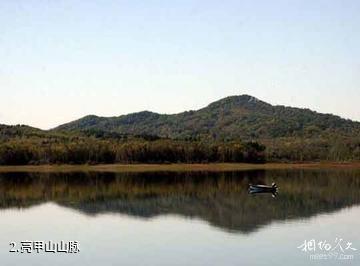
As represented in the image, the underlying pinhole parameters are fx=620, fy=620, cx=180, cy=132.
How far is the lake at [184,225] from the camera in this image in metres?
29.6

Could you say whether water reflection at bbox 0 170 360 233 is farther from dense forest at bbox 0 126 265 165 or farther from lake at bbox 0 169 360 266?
dense forest at bbox 0 126 265 165

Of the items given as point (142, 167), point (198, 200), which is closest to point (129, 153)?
point (142, 167)

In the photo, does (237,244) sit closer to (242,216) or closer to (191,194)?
(242,216)

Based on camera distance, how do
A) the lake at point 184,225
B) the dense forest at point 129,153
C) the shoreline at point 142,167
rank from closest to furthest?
the lake at point 184,225 → the shoreline at point 142,167 → the dense forest at point 129,153

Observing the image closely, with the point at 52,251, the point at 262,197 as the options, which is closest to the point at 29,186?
the point at 262,197

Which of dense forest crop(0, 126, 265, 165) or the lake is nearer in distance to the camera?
the lake

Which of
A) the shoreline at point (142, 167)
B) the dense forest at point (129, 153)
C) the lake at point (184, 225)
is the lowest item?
the lake at point (184, 225)

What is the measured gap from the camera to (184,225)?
40344 millimetres

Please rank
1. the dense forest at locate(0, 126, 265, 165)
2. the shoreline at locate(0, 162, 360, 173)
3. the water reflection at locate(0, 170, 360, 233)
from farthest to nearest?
the dense forest at locate(0, 126, 265, 165)
the shoreline at locate(0, 162, 360, 173)
the water reflection at locate(0, 170, 360, 233)

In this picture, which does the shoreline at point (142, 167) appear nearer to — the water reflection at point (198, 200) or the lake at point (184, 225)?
the water reflection at point (198, 200)

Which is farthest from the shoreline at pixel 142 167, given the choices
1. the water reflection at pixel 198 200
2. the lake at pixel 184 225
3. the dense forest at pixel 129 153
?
the lake at pixel 184 225

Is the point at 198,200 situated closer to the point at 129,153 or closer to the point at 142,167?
the point at 142,167

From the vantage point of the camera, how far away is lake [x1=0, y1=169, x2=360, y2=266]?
2958 centimetres

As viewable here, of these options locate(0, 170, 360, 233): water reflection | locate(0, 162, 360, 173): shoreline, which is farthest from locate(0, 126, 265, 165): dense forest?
locate(0, 170, 360, 233): water reflection
